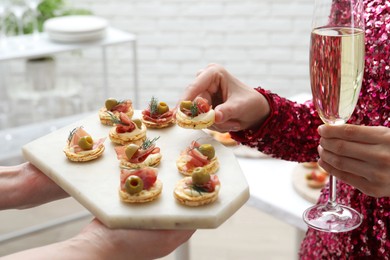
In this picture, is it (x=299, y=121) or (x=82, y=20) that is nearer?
(x=299, y=121)

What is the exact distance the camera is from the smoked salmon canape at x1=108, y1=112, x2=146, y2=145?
1.18m

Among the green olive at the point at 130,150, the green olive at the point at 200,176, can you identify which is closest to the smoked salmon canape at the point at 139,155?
the green olive at the point at 130,150

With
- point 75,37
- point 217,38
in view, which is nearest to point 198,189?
point 75,37

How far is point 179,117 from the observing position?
1.23m

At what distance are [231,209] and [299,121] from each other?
0.44m

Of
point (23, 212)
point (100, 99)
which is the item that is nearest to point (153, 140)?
point (23, 212)

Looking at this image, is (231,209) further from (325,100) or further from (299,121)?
(299,121)

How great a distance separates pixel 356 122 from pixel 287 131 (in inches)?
6.4

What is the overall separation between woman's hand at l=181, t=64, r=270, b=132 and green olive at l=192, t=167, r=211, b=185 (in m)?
0.26

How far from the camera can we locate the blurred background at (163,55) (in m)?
3.93

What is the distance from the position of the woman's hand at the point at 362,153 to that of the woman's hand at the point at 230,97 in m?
0.25

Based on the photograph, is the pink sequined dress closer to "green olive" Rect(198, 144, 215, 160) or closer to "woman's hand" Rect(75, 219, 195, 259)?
"green olive" Rect(198, 144, 215, 160)

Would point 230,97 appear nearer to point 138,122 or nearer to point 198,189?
point 138,122

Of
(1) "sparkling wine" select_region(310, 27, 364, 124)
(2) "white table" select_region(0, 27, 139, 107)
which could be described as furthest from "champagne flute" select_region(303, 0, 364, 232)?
(2) "white table" select_region(0, 27, 139, 107)
